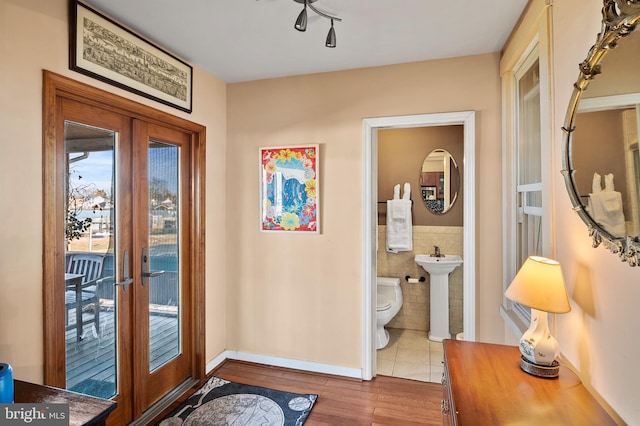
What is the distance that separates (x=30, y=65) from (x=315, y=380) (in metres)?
2.76

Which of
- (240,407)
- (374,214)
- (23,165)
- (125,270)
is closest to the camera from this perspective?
(23,165)

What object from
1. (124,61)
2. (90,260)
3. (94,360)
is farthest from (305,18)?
(94,360)

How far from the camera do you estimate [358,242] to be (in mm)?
2793

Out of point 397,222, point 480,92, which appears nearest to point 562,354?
point 480,92

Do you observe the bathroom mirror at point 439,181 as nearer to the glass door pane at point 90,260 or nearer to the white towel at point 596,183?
the white towel at point 596,183

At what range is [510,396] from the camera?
1156 millimetres

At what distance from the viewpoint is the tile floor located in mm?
2898

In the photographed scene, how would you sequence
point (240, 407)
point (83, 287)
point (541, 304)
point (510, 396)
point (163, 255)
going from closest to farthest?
point (510, 396)
point (541, 304)
point (83, 287)
point (240, 407)
point (163, 255)

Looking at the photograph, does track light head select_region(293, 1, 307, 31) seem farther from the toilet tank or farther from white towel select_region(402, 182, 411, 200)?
the toilet tank

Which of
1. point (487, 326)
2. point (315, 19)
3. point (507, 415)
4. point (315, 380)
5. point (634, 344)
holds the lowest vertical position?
point (315, 380)

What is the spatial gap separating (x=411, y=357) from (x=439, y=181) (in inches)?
75.2

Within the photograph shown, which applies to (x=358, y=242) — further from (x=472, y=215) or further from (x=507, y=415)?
(x=507, y=415)

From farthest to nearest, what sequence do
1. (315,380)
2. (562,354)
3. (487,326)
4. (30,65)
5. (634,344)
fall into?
(315,380) < (487,326) < (30,65) < (562,354) < (634,344)

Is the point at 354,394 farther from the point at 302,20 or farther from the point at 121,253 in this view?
the point at 302,20
